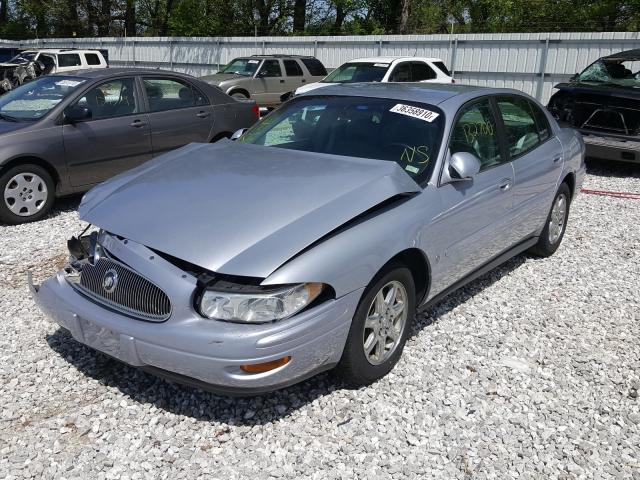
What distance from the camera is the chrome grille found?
2918 millimetres

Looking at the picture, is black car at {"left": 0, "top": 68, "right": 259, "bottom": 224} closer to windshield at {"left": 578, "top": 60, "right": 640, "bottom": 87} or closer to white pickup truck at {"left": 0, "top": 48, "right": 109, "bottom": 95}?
windshield at {"left": 578, "top": 60, "right": 640, "bottom": 87}

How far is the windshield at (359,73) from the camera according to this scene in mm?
13383

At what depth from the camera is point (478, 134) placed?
432 centimetres

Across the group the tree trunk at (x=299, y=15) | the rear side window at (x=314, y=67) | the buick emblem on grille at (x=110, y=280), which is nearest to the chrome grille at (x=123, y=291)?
the buick emblem on grille at (x=110, y=280)

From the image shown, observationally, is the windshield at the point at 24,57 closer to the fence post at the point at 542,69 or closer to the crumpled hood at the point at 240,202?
the fence post at the point at 542,69

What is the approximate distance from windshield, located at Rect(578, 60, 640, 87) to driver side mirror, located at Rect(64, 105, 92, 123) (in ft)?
24.7

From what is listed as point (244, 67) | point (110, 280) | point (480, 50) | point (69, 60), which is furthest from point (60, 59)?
point (110, 280)

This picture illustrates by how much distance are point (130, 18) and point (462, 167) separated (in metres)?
33.2

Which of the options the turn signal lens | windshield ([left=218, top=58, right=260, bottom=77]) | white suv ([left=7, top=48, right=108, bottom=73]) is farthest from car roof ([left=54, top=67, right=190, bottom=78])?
white suv ([left=7, top=48, right=108, bottom=73])

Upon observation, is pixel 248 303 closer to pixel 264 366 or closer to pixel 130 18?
pixel 264 366

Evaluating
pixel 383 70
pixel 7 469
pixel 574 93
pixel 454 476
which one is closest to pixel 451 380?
pixel 454 476

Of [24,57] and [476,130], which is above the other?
[476,130]

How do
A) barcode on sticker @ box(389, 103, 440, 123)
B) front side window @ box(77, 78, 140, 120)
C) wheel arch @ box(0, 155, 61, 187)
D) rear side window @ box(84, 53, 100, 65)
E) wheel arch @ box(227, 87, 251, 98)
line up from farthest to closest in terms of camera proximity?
1. rear side window @ box(84, 53, 100, 65)
2. wheel arch @ box(227, 87, 251, 98)
3. front side window @ box(77, 78, 140, 120)
4. wheel arch @ box(0, 155, 61, 187)
5. barcode on sticker @ box(389, 103, 440, 123)

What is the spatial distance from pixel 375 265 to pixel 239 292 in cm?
76
